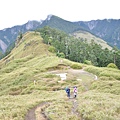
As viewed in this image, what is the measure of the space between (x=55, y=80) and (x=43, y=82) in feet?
11.4

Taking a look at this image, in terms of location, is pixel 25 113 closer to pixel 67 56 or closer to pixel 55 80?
pixel 55 80

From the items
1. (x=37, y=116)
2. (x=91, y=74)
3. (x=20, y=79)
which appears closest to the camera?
(x=37, y=116)

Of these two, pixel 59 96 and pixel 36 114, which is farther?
pixel 59 96

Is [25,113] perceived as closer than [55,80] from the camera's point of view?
Yes

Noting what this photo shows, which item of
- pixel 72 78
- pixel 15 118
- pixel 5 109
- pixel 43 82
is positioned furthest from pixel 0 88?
pixel 15 118

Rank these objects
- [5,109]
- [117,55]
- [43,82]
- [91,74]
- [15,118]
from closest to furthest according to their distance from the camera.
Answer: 1. [15,118]
2. [5,109]
3. [43,82]
4. [91,74]
5. [117,55]

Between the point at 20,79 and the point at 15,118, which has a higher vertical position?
the point at 15,118

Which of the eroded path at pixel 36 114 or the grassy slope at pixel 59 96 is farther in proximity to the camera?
the eroded path at pixel 36 114

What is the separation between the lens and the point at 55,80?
7094 cm

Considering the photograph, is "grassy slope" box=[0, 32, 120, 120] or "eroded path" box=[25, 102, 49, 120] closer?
"grassy slope" box=[0, 32, 120, 120]

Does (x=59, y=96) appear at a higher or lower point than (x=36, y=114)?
lower

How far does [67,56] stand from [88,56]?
11271 mm

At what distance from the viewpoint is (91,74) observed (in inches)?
3157

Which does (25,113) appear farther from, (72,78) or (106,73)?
(106,73)
